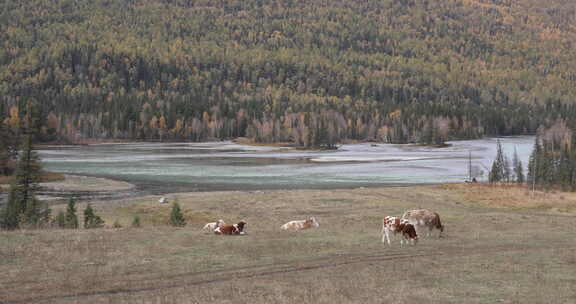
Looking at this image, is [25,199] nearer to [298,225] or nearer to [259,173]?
[298,225]

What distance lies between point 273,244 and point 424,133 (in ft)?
594

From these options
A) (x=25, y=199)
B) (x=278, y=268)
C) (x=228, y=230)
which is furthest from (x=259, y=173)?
(x=278, y=268)

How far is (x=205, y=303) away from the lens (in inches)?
587

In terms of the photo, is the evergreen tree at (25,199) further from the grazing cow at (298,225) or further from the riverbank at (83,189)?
the grazing cow at (298,225)

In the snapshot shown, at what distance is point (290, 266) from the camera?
64.0ft

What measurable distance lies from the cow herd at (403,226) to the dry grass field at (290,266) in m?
0.53

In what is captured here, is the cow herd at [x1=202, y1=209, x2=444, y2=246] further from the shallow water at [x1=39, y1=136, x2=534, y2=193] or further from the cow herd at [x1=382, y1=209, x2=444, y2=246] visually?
the shallow water at [x1=39, y1=136, x2=534, y2=193]

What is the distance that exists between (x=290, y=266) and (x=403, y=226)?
268 inches

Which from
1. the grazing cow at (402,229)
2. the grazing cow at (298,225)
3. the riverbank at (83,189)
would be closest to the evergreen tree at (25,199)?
the riverbank at (83,189)

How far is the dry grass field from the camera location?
1575 centimetres

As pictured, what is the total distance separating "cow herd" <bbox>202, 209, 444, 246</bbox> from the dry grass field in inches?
21.1

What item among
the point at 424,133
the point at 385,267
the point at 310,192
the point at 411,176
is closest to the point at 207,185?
the point at 310,192

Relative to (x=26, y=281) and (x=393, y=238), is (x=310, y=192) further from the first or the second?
(x=26, y=281)

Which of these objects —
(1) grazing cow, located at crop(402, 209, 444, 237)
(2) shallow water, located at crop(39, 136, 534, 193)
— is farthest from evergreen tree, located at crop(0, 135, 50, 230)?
(2) shallow water, located at crop(39, 136, 534, 193)
